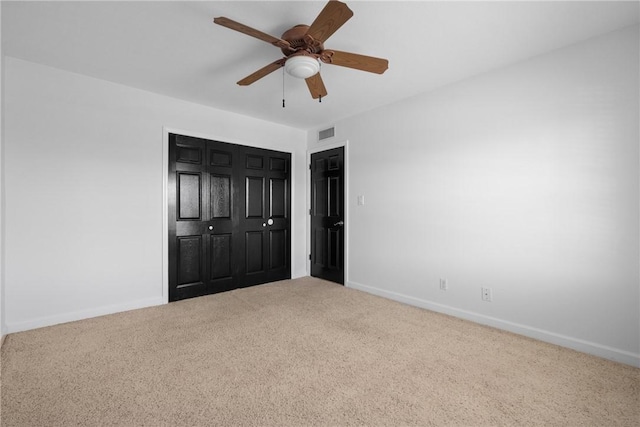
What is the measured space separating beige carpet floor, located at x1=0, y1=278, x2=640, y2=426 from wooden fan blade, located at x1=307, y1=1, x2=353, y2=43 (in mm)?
2167

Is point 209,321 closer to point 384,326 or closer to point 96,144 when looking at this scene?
point 384,326

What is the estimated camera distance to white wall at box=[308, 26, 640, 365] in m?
2.19

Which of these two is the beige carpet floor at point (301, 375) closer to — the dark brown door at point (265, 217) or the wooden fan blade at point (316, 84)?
the dark brown door at point (265, 217)

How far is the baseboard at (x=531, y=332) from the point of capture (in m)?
2.17

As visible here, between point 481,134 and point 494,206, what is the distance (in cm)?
71

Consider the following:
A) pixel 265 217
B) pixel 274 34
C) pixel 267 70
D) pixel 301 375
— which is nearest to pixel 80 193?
pixel 265 217

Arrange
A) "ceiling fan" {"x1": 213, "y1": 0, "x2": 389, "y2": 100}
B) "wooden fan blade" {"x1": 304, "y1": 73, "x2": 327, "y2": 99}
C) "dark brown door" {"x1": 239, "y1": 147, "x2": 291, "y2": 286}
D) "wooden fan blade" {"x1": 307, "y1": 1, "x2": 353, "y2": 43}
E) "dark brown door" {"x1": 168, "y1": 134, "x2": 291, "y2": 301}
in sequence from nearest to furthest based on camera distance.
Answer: "wooden fan blade" {"x1": 307, "y1": 1, "x2": 353, "y2": 43}, "ceiling fan" {"x1": 213, "y1": 0, "x2": 389, "y2": 100}, "wooden fan blade" {"x1": 304, "y1": 73, "x2": 327, "y2": 99}, "dark brown door" {"x1": 168, "y1": 134, "x2": 291, "y2": 301}, "dark brown door" {"x1": 239, "y1": 147, "x2": 291, "y2": 286}

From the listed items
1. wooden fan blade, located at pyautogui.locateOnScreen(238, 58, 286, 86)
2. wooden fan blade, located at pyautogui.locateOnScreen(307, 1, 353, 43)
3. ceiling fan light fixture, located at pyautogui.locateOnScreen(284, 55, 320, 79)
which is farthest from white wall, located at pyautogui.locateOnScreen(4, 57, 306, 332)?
wooden fan blade, located at pyautogui.locateOnScreen(307, 1, 353, 43)

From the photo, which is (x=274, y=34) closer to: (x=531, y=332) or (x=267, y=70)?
(x=267, y=70)

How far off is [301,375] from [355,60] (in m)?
2.19

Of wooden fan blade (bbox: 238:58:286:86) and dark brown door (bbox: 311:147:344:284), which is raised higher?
wooden fan blade (bbox: 238:58:286:86)

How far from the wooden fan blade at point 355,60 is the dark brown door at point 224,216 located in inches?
91.0

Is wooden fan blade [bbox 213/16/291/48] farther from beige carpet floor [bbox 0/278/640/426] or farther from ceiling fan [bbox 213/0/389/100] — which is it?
beige carpet floor [bbox 0/278/640/426]

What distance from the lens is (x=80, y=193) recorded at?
296 centimetres
